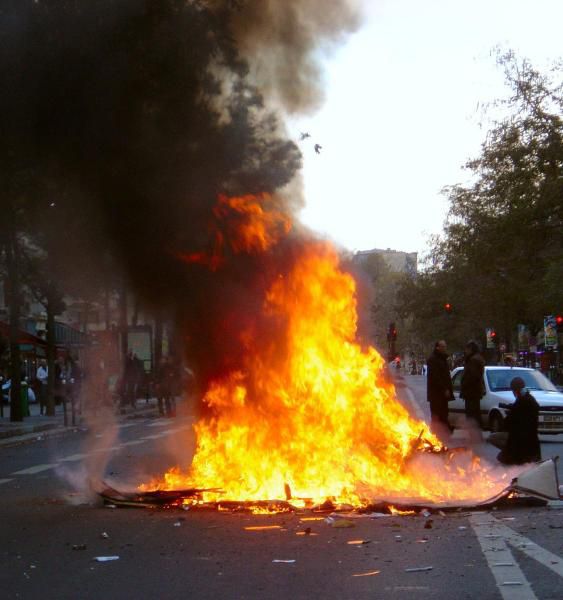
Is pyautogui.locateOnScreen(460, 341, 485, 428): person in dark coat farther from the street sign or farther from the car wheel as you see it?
the street sign

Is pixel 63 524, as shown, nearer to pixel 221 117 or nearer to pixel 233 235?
pixel 233 235

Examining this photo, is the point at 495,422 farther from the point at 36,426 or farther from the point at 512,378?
the point at 36,426

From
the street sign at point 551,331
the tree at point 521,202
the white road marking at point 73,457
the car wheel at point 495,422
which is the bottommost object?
the white road marking at point 73,457

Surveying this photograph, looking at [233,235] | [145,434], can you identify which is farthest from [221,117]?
[145,434]

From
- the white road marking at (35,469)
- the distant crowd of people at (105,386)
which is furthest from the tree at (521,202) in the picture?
the white road marking at (35,469)

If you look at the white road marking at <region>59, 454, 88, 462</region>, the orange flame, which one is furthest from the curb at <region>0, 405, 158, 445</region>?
the orange flame

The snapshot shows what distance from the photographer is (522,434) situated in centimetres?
1226

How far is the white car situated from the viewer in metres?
20.4

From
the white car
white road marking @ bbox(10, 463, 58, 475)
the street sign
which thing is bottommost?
white road marking @ bbox(10, 463, 58, 475)

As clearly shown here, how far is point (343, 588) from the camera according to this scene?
6707mm

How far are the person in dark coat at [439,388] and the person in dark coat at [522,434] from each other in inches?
199

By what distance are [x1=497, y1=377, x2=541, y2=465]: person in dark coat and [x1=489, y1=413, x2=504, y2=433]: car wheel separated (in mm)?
→ 8153

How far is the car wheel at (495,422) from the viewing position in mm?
20484

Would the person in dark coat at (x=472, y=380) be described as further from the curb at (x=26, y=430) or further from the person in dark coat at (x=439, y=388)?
the curb at (x=26, y=430)
